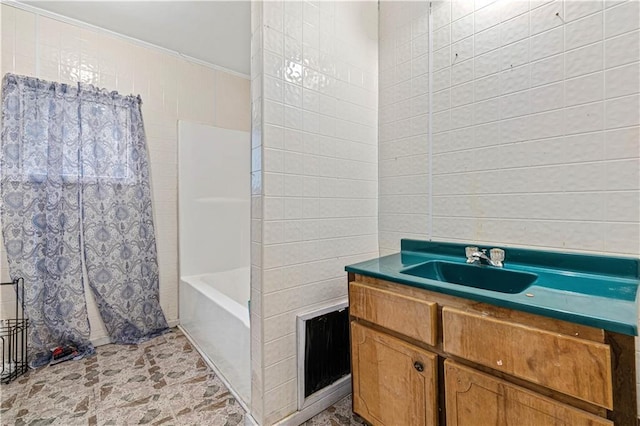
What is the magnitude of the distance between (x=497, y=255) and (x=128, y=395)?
2.11m

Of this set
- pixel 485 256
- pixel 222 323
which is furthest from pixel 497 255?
pixel 222 323

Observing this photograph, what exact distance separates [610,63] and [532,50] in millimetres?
276

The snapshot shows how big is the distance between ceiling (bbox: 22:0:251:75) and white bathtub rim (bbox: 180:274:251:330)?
204cm

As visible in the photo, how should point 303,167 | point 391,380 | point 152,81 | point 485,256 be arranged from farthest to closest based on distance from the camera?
point 152,81
point 303,167
point 485,256
point 391,380

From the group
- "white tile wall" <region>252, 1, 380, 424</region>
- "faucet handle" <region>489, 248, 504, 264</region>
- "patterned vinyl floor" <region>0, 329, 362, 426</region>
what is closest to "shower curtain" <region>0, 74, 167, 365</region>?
"patterned vinyl floor" <region>0, 329, 362, 426</region>

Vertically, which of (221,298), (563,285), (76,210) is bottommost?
(221,298)

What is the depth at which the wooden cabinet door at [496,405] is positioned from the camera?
0.74m

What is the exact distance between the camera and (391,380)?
1.14 metres

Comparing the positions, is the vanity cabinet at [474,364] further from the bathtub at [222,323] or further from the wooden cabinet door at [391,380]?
the bathtub at [222,323]

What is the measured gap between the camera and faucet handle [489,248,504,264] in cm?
124

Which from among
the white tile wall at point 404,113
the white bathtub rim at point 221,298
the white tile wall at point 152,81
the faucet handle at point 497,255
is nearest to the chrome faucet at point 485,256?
the faucet handle at point 497,255

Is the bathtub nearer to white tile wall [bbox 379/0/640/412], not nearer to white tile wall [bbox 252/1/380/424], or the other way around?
white tile wall [bbox 252/1/380/424]

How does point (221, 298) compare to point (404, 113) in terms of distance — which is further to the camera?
point (221, 298)

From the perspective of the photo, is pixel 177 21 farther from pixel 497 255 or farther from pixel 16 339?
pixel 497 255
